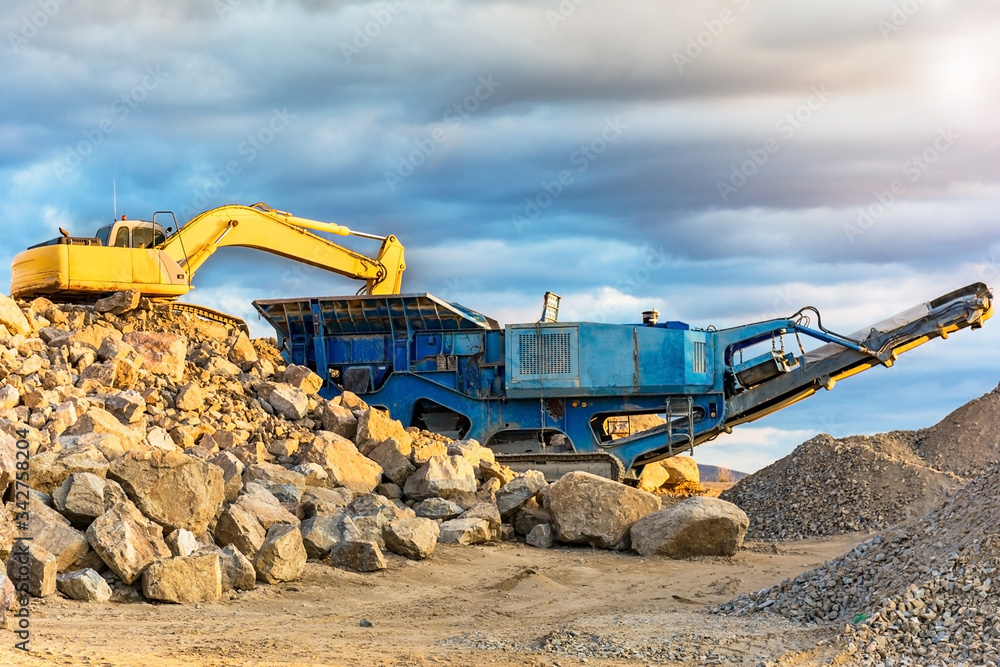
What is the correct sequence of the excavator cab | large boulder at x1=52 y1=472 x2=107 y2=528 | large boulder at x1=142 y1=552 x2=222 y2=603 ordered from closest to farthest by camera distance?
1. large boulder at x1=142 y1=552 x2=222 y2=603
2. large boulder at x1=52 y1=472 x2=107 y2=528
3. the excavator cab

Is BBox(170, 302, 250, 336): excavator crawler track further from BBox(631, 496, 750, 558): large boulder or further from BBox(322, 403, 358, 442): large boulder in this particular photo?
BBox(631, 496, 750, 558): large boulder

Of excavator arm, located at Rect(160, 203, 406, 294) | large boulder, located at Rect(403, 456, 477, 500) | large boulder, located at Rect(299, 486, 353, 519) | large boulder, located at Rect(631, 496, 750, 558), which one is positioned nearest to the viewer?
large boulder, located at Rect(299, 486, 353, 519)

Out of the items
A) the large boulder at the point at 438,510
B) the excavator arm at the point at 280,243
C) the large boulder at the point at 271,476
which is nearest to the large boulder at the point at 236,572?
the large boulder at the point at 271,476

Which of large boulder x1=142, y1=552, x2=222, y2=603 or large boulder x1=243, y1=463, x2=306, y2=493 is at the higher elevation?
large boulder x1=243, y1=463, x2=306, y2=493

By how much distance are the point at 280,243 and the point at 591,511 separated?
873 cm

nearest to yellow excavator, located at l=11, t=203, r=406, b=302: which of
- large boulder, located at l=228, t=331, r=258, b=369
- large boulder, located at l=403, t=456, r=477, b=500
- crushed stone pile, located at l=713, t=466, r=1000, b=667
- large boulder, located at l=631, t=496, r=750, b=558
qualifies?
large boulder, located at l=228, t=331, r=258, b=369

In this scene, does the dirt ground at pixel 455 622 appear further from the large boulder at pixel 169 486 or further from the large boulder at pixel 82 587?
the large boulder at pixel 169 486

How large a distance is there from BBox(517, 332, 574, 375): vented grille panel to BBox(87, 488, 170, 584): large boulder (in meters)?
8.90

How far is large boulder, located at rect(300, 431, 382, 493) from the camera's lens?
45.7ft

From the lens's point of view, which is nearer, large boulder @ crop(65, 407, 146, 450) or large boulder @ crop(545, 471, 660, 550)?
large boulder @ crop(65, 407, 146, 450)

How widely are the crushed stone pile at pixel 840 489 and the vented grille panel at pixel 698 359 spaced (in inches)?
82.6

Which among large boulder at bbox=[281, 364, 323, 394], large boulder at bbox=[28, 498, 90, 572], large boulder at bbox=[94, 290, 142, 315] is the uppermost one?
large boulder at bbox=[94, 290, 142, 315]

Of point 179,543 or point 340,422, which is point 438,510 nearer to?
point 340,422

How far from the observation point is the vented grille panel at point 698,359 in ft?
60.4
